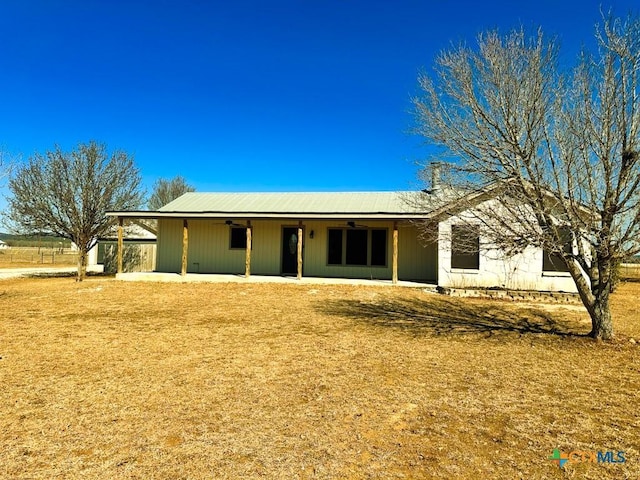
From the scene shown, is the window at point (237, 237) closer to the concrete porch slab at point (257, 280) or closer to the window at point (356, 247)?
the concrete porch slab at point (257, 280)

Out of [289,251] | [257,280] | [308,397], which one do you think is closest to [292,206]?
[289,251]

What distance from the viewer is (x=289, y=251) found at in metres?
Answer: 16.4

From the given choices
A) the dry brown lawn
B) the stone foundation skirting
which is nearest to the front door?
the stone foundation skirting

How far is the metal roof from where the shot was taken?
14.2 meters

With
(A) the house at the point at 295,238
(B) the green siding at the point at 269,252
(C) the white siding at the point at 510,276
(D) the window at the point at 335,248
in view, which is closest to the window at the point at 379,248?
(A) the house at the point at 295,238

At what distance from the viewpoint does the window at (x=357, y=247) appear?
15672 mm

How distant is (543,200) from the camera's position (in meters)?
6.50

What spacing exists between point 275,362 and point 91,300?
7.26 meters

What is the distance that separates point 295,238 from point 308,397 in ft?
40.4

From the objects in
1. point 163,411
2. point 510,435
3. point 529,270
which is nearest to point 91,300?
point 163,411

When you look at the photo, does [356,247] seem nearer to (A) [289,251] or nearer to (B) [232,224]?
(A) [289,251]

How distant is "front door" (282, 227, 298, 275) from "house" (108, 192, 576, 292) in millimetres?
38

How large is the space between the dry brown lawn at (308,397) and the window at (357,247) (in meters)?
7.23

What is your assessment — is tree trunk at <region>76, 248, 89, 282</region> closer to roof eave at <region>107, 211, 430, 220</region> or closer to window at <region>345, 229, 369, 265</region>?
roof eave at <region>107, 211, 430, 220</region>
